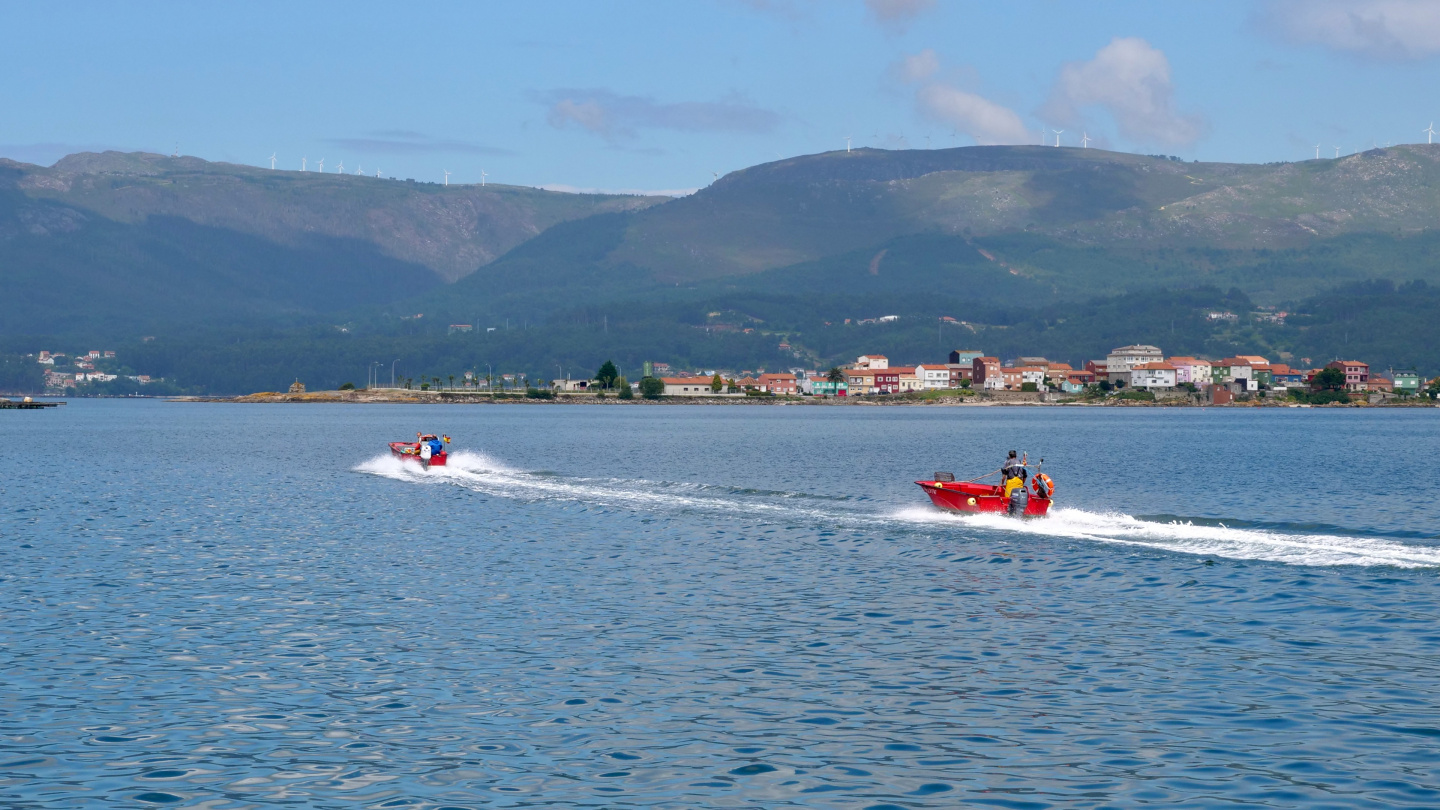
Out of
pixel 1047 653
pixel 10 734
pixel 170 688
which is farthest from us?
pixel 1047 653

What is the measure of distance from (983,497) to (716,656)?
34.3m

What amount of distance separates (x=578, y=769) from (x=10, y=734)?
11.2 m

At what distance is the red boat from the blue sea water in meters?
0.86

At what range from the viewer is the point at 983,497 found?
210 ft

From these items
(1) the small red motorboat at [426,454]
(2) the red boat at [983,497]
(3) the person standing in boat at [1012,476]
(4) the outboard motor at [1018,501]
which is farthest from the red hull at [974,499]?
(1) the small red motorboat at [426,454]

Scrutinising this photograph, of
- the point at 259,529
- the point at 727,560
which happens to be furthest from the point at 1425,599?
the point at 259,529

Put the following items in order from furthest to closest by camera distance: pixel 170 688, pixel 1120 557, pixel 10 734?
1. pixel 1120 557
2. pixel 170 688
3. pixel 10 734

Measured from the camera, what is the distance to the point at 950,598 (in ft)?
136

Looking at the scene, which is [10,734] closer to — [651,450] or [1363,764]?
[1363,764]

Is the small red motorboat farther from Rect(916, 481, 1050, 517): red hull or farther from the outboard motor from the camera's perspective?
the outboard motor

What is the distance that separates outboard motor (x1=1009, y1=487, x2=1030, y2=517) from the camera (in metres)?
62.0

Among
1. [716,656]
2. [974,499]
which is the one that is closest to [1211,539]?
[974,499]

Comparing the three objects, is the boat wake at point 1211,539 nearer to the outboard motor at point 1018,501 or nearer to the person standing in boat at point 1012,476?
the outboard motor at point 1018,501

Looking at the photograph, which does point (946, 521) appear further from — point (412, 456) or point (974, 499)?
point (412, 456)
